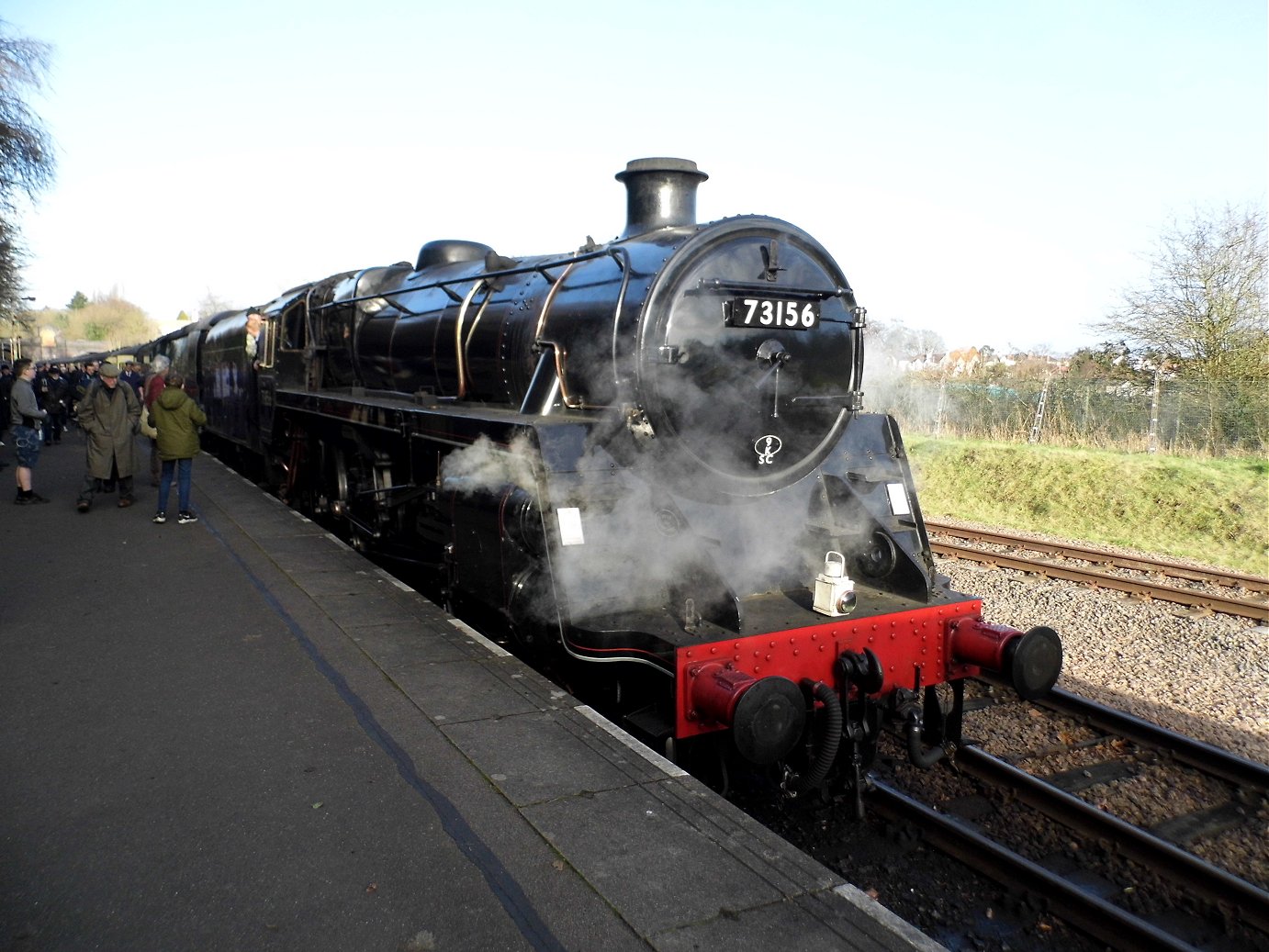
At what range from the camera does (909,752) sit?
3.88 metres

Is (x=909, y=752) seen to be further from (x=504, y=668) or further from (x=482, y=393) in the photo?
(x=482, y=393)

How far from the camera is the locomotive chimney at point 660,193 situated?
4988 millimetres

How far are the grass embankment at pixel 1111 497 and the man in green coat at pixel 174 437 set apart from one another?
30.0 ft

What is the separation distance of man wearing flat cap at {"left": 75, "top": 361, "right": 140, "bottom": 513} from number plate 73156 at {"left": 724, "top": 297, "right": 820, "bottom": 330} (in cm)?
713

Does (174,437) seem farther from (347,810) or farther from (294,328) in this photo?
(347,810)

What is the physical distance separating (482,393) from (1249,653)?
214 inches

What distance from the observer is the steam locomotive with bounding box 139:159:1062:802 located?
3.88 m

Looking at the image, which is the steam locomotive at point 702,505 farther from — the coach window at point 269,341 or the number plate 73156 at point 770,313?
the coach window at point 269,341

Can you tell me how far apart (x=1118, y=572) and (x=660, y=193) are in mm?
6318

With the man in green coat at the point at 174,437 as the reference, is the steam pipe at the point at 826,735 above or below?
below

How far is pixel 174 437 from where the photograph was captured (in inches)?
328

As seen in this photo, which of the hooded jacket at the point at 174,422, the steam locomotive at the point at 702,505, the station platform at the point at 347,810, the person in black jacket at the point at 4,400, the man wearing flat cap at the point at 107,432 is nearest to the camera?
the station platform at the point at 347,810

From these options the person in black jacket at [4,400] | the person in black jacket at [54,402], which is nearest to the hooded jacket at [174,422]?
the person in black jacket at [54,402]

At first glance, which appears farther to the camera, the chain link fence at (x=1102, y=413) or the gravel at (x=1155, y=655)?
the chain link fence at (x=1102, y=413)
